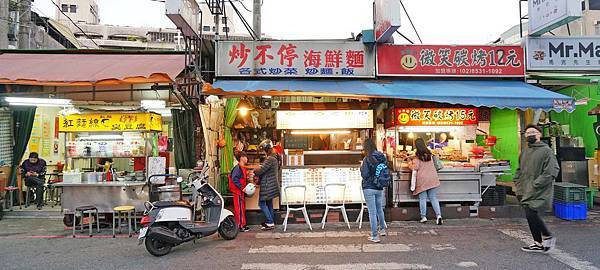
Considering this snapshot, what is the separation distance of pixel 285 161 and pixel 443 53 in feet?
14.5

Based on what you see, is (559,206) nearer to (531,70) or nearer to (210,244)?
(531,70)

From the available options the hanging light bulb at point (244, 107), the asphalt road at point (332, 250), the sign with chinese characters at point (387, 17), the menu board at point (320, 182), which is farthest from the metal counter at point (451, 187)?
the hanging light bulb at point (244, 107)

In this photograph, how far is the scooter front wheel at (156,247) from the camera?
5871 millimetres

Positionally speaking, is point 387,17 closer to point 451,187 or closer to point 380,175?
point 380,175

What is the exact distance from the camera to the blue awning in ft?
24.8

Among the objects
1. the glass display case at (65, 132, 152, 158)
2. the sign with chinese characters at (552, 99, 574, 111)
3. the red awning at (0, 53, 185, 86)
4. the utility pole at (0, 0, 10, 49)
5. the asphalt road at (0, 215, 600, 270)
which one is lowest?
the asphalt road at (0, 215, 600, 270)

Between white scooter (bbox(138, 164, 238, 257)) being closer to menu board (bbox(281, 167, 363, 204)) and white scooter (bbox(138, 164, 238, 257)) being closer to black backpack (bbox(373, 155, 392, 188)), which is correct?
menu board (bbox(281, 167, 363, 204))

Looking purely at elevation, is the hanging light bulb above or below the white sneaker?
above

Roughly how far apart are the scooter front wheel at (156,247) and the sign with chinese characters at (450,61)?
573 cm

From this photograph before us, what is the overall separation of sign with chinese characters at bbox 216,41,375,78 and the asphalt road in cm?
345

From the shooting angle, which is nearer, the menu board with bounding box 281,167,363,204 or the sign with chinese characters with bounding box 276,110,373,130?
the menu board with bounding box 281,167,363,204

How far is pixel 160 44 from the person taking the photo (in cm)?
3856

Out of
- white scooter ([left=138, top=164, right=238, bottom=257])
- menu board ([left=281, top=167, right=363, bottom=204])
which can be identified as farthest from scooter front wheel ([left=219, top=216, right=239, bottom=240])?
menu board ([left=281, top=167, right=363, bottom=204])

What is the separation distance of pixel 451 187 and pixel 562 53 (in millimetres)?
4091
